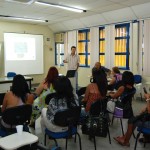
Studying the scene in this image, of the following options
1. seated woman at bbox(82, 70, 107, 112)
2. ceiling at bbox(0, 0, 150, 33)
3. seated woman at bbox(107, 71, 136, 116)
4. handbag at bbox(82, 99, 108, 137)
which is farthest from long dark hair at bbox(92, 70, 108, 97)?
ceiling at bbox(0, 0, 150, 33)

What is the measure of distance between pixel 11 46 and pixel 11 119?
250 inches

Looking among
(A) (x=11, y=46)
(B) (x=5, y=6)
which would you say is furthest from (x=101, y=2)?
(A) (x=11, y=46)

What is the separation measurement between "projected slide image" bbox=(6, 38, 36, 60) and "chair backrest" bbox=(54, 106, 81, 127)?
6.45 metres

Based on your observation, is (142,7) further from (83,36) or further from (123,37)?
(83,36)

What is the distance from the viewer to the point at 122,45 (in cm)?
702

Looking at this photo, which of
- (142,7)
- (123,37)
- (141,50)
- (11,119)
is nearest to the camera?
(11,119)

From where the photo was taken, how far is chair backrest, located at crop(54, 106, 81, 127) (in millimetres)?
2442

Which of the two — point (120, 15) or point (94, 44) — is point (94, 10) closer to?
point (120, 15)

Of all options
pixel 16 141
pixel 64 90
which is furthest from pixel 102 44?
pixel 16 141

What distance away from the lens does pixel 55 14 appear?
23.1 ft

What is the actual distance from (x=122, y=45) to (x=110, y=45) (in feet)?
1.40

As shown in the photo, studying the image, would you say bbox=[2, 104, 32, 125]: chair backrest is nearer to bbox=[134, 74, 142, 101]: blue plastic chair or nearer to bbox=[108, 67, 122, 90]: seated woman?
bbox=[108, 67, 122, 90]: seated woman

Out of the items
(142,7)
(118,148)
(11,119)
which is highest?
(142,7)

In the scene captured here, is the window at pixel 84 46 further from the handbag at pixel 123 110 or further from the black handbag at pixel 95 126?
the black handbag at pixel 95 126
